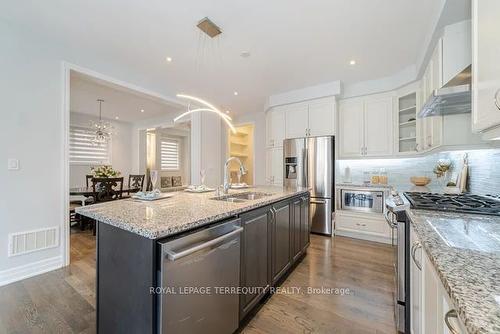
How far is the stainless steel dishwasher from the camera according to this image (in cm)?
103

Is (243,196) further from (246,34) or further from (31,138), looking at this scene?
(31,138)

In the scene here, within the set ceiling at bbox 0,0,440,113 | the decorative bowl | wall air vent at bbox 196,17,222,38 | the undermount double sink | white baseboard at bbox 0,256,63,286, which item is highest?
ceiling at bbox 0,0,440,113

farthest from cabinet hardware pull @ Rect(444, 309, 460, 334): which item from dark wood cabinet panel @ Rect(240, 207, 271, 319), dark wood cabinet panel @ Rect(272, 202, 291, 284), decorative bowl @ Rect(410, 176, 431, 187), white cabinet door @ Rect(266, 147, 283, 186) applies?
white cabinet door @ Rect(266, 147, 283, 186)

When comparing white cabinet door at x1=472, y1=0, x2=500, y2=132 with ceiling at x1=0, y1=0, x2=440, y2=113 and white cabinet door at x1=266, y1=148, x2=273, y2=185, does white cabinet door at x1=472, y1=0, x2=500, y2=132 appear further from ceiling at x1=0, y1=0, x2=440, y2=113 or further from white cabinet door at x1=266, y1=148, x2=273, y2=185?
white cabinet door at x1=266, y1=148, x2=273, y2=185

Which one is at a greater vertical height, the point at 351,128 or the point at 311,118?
the point at 311,118

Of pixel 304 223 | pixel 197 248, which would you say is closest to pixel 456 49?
pixel 304 223

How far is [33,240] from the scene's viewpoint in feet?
8.04

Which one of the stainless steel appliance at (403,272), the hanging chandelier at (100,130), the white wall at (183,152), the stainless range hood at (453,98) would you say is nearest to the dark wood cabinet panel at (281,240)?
the stainless steel appliance at (403,272)

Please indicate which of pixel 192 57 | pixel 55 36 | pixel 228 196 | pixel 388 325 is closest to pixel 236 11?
pixel 192 57

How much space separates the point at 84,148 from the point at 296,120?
5561mm

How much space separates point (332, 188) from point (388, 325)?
92.9 inches

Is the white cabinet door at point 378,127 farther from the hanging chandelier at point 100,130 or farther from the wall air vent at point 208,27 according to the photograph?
the hanging chandelier at point 100,130

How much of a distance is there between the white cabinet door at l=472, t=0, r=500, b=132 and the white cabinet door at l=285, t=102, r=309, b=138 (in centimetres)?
317

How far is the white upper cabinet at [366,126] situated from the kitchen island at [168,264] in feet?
9.13
